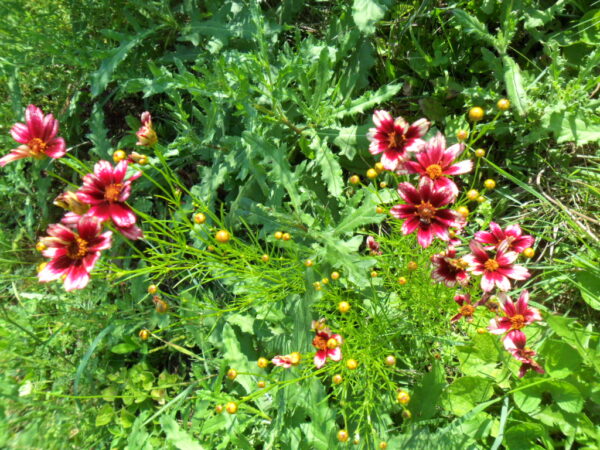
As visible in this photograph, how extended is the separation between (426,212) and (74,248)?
42.6 inches

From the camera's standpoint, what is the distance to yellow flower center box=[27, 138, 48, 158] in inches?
58.7

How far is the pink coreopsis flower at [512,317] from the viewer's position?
1450 mm

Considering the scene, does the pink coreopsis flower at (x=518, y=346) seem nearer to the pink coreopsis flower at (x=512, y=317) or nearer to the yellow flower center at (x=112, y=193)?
the pink coreopsis flower at (x=512, y=317)

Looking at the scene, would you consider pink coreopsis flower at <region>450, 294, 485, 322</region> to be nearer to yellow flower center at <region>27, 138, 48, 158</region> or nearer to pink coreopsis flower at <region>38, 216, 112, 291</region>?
pink coreopsis flower at <region>38, 216, 112, 291</region>

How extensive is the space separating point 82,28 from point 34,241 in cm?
132

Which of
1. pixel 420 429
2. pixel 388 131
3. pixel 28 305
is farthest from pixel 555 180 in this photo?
pixel 28 305

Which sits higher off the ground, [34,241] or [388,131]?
[388,131]

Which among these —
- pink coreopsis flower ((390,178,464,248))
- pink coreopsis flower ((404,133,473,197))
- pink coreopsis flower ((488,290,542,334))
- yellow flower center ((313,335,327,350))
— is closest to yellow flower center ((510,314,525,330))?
pink coreopsis flower ((488,290,542,334))

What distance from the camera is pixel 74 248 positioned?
1336 mm

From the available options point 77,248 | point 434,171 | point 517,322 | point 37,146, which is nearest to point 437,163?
point 434,171

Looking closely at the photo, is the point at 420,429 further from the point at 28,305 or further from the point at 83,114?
the point at 83,114

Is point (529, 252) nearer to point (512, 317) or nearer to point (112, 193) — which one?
point (512, 317)

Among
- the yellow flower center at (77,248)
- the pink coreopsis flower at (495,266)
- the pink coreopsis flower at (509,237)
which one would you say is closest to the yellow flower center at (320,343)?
the pink coreopsis flower at (495,266)

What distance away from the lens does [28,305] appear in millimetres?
2428
